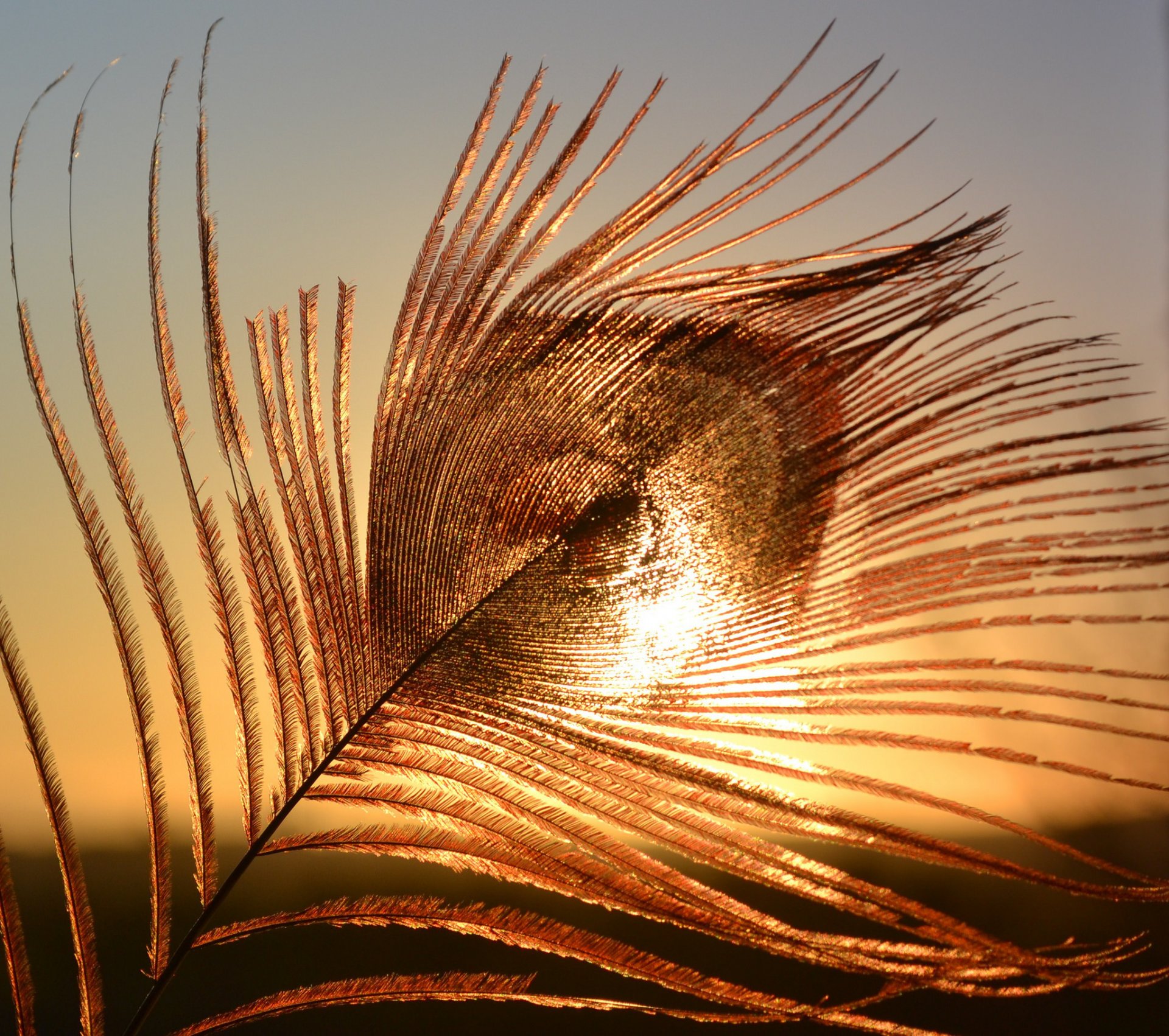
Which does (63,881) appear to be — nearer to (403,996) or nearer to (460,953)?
(403,996)

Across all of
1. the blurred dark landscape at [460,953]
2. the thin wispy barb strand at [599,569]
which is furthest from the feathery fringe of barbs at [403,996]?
the blurred dark landscape at [460,953]

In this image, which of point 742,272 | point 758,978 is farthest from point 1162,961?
point 742,272

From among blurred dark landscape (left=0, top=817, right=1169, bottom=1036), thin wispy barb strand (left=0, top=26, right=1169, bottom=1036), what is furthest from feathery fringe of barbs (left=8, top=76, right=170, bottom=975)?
blurred dark landscape (left=0, top=817, right=1169, bottom=1036)

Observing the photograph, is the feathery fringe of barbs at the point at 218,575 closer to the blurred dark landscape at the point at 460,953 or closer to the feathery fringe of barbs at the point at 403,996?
the feathery fringe of barbs at the point at 403,996

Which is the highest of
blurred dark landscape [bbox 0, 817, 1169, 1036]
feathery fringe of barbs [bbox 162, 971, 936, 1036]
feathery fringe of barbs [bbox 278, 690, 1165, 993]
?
feathery fringe of barbs [bbox 278, 690, 1165, 993]

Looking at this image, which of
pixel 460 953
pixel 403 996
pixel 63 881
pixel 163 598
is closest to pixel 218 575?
pixel 163 598

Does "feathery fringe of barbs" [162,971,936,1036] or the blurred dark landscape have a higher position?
"feathery fringe of barbs" [162,971,936,1036]

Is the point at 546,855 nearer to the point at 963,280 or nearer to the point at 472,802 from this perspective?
the point at 472,802

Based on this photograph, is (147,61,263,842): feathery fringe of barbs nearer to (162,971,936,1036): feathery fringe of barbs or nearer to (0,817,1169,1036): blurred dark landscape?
(162,971,936,1036): feathery fringe of barbs
